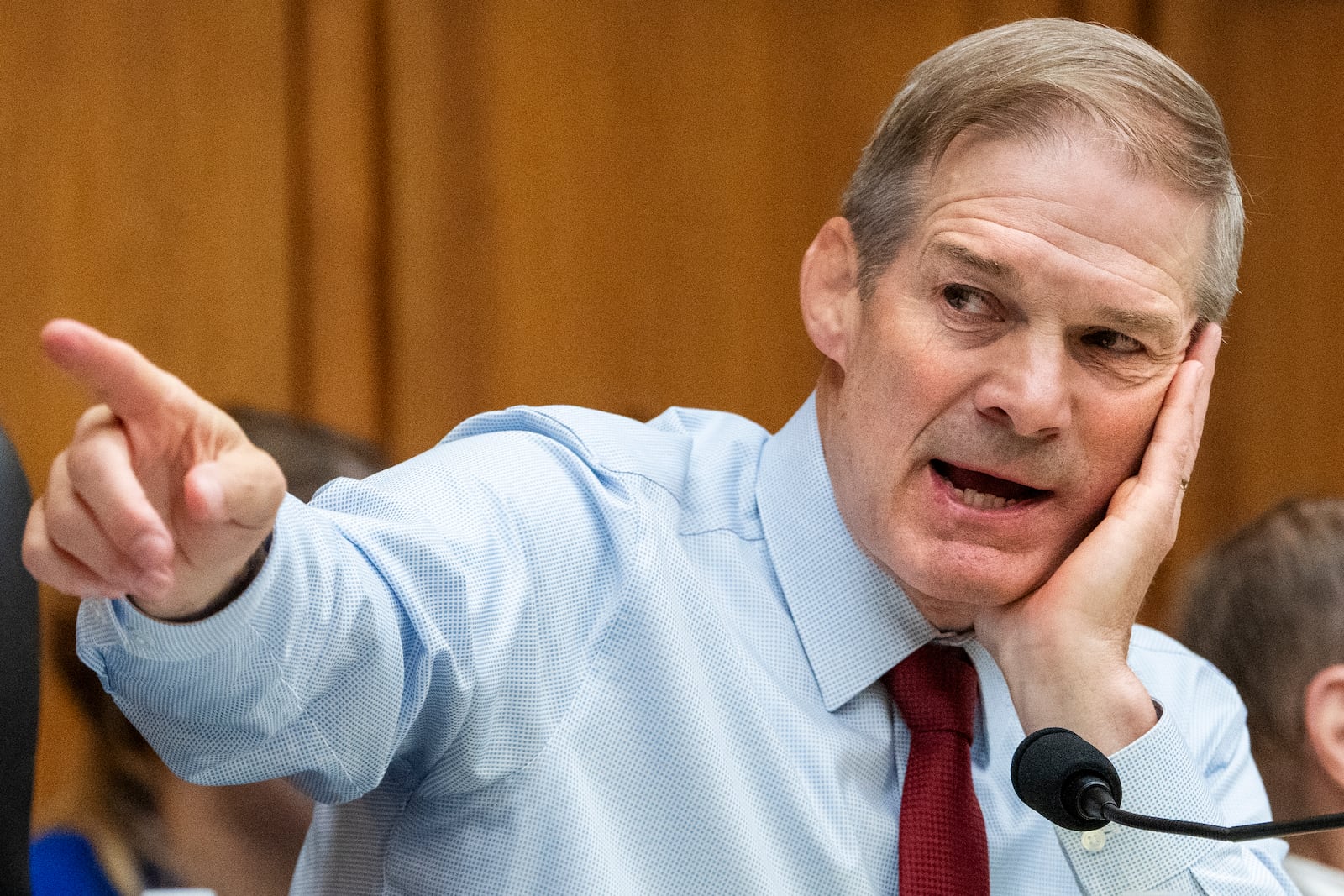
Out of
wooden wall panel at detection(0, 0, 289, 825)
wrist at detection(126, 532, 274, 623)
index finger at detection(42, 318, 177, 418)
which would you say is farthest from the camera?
wooden wall panel at detection(0, 0, 289, 825)

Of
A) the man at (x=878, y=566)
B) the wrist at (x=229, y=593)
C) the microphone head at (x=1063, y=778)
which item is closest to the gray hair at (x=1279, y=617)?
the man at (x=878, y=566)

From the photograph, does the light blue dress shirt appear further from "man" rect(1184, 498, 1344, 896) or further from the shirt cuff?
"man" rect(1184, 498, 1344, 896)

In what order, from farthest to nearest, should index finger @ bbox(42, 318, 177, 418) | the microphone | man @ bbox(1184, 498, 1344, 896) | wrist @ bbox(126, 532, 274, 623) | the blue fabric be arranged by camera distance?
man @ bbox(1184, 498, 1344, 896) → the blue fabric → the microphone → wrist @ bbox(126, 532, 274, 623) → index finger @ bbox(42, 318, 177, 418)

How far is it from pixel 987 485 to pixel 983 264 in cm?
18

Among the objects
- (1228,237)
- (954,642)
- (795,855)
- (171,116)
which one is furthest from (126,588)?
(171,116)

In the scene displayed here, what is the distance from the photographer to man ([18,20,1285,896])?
0.97 metres

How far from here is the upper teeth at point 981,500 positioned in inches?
43.8

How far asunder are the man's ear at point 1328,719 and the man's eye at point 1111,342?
2.09 ft

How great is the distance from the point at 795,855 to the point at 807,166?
1.60 m

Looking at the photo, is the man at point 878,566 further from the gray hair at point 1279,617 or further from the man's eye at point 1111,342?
the gray hair at point 1279,617

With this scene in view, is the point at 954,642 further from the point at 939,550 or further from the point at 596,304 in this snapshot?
the point at 596,304

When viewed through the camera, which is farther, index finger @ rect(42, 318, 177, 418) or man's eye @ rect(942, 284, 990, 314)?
man's eye @ rect(942, 284, 990, 314)

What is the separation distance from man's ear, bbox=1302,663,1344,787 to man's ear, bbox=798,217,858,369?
0.76 meters

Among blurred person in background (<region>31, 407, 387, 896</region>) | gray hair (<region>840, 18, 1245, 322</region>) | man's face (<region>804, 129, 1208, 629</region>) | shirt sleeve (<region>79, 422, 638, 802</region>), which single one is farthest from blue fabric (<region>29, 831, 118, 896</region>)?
gray hair (<region>840, 18, 1245, 322</region>)
